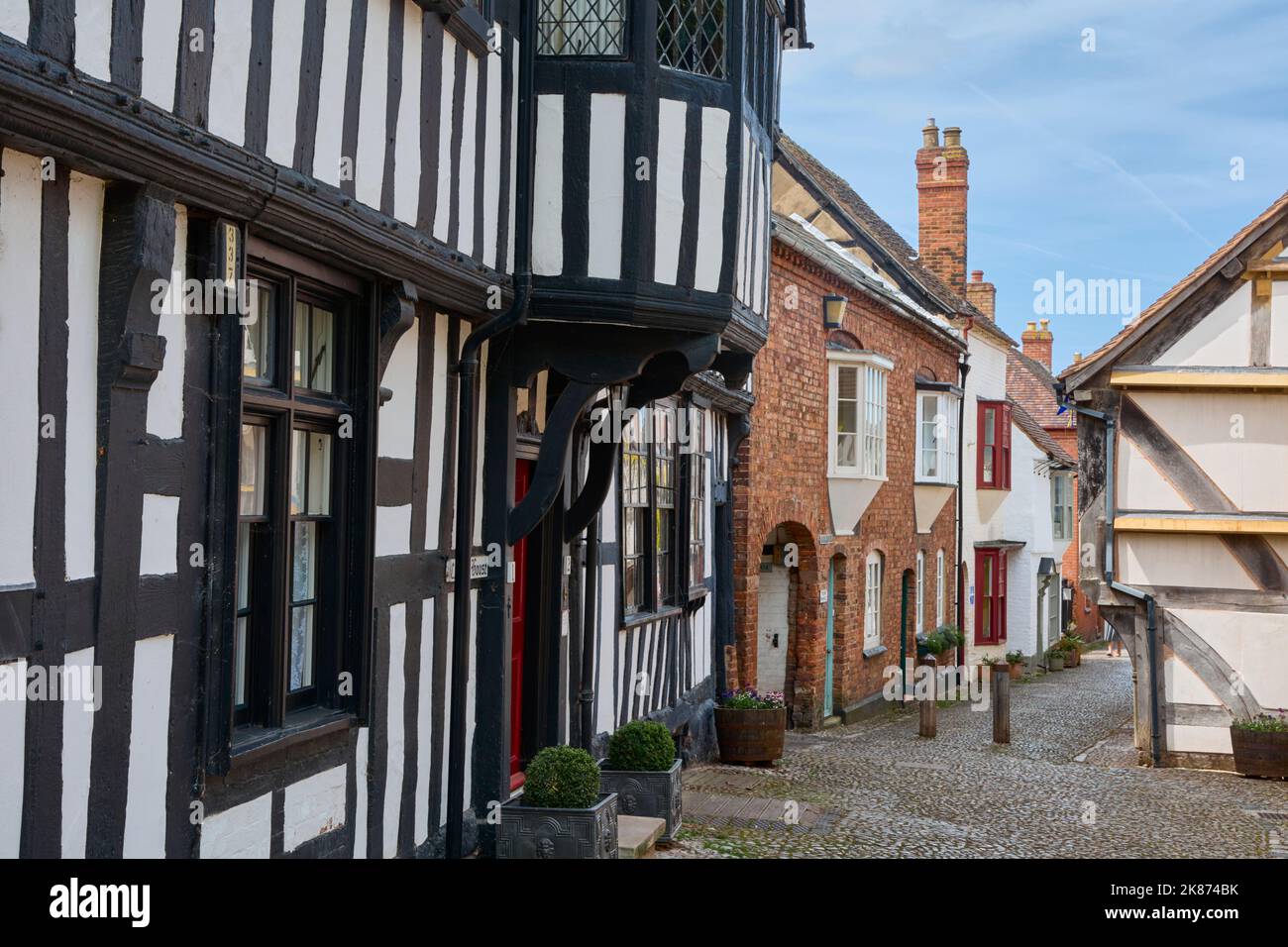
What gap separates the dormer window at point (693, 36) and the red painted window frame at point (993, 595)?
2008 centimetres

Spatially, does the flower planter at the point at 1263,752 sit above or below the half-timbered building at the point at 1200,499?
below

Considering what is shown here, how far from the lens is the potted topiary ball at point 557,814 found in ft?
22.8

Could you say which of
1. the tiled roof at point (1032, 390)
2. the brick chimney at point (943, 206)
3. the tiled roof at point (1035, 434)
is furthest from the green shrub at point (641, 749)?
the tiled roof at point (1032, 390)

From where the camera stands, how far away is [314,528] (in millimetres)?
5820

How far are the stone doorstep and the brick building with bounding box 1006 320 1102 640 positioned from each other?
2684 centimetres

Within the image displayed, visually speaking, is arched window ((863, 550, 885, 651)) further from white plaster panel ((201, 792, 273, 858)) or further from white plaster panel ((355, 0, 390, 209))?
white plaster panel ((201, 792, 273, 858))

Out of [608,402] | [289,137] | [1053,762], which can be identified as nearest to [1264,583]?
[1053,762]

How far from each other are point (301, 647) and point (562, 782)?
6.23ft

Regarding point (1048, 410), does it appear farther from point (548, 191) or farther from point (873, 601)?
point (548, 191)

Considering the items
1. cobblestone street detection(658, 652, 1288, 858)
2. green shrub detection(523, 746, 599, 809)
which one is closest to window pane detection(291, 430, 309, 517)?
green shrub detection(523, 746, 599, 809)

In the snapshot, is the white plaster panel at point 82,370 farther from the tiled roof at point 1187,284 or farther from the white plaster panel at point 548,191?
the tiled roof at point 1187,284

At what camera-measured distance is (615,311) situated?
7121 millimetres

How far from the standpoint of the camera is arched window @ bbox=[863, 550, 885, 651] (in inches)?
728

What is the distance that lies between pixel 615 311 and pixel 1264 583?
10214 millimetres
